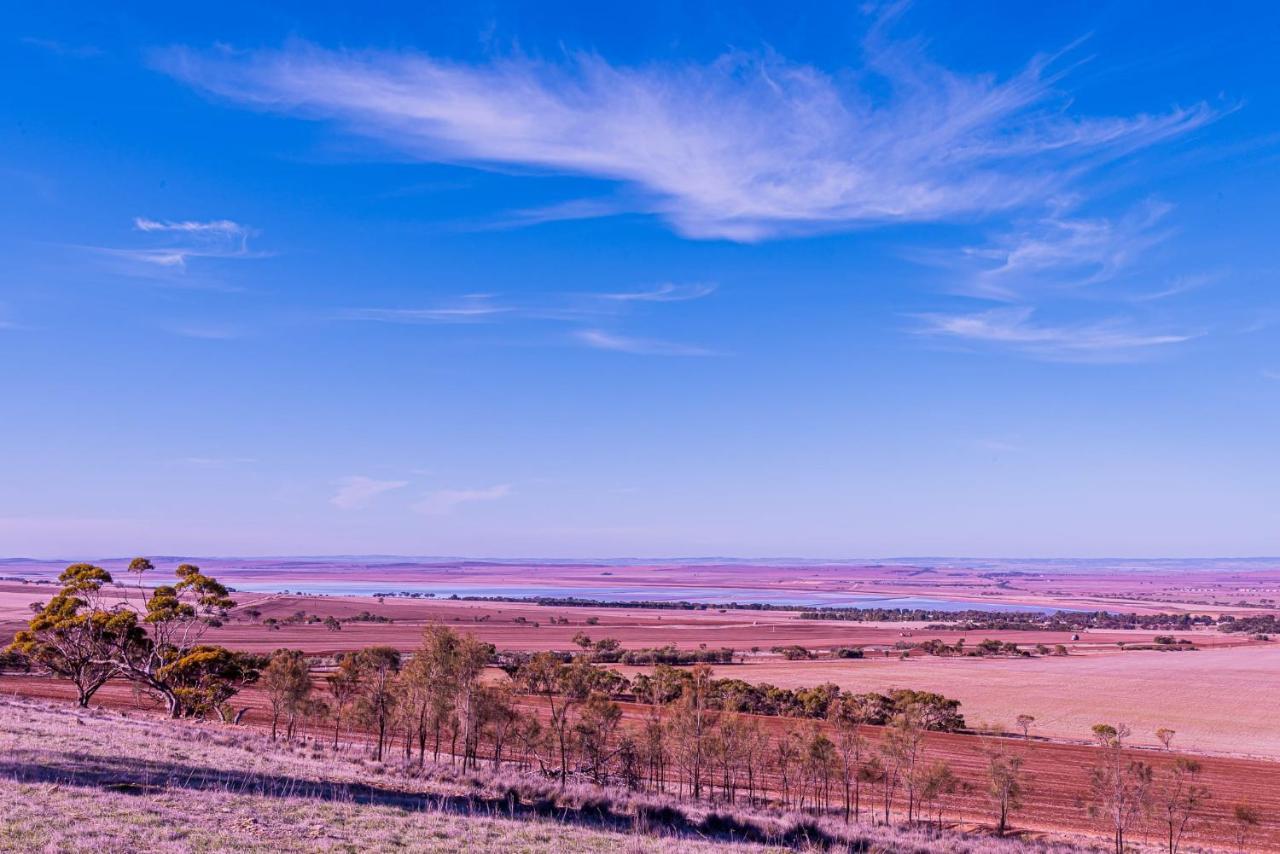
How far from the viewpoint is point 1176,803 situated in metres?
35.6

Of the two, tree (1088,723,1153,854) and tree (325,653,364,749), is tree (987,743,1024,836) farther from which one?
tree (325,653,364,749)

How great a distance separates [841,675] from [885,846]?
69.9 meters

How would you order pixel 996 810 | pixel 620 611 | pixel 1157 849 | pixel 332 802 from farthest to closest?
pixel 620 611, pixel 996 810, pixel 1157 849, pixel 332 802

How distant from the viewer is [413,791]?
2027 centimetres

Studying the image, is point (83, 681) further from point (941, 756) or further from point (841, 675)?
point (841, 675)

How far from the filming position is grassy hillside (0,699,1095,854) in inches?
486

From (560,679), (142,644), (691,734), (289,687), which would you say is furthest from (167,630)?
(691,734)

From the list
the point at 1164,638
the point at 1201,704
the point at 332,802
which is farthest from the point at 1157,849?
the point at 1164,638

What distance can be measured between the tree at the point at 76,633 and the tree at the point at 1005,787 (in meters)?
47.1

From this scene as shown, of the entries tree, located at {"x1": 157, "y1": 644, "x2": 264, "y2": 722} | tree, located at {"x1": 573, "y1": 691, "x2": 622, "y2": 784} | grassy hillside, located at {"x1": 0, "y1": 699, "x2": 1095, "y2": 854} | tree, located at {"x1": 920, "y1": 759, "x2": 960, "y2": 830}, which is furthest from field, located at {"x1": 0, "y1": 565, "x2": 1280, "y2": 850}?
tree, located at {"x1": 573, "y1": 691, "x2": 622, "y2": 784}

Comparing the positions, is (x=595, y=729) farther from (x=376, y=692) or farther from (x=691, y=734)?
(x=376, y=692)

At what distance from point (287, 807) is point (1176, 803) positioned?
3761cm

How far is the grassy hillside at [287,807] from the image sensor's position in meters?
12.4

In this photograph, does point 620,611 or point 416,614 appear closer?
point 416,614
